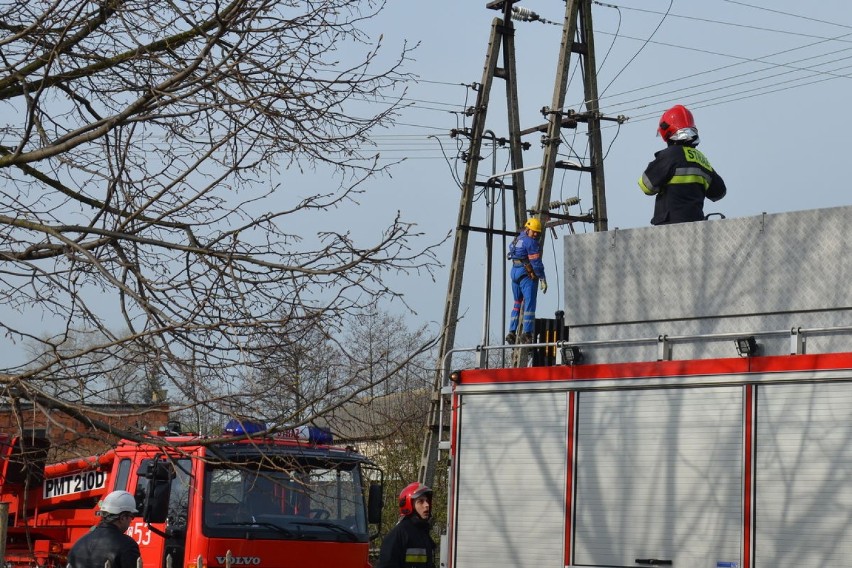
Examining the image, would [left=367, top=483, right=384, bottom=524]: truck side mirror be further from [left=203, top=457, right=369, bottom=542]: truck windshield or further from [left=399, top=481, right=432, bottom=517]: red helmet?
[left=399, top=481, right=432, bottom=517]: red helmet

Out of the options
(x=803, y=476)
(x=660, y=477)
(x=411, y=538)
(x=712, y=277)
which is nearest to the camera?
(x=803, y=476)

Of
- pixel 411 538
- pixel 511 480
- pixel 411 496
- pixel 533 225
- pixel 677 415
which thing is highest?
pixel 533 225

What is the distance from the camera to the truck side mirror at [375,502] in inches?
392

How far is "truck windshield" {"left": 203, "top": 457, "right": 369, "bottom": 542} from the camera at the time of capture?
9.31 meters

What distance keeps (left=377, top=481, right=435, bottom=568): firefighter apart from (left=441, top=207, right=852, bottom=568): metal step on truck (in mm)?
800

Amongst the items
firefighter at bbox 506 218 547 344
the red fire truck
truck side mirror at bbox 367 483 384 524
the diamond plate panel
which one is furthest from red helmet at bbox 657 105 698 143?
firefighter at bbox 506 218 547 344

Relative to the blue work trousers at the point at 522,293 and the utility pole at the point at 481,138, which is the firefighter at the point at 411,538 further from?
the utility pole at the point at 481,138

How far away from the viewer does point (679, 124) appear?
8562 mm

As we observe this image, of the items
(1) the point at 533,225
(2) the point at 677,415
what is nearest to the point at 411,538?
(2) the point at 677,415

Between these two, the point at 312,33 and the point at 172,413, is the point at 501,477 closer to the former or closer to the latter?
the point at 172,413

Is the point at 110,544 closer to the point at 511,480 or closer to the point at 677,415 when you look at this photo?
the point at 511,480

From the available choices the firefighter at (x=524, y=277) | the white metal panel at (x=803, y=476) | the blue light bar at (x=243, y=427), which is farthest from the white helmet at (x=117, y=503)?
the firefighter at (x=524, y=277)

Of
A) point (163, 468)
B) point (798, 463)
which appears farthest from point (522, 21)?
point (798, 463)

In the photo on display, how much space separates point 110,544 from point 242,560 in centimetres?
206
